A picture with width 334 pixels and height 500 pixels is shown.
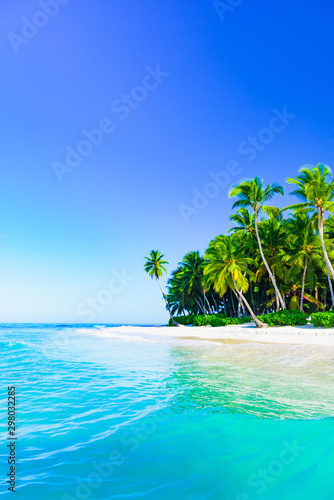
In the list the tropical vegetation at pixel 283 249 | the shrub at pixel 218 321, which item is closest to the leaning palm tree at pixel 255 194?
the tropical vegetation at pixel 283 249

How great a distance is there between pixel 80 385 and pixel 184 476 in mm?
5032

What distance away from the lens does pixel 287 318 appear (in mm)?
25422

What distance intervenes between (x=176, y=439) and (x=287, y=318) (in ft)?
79.0

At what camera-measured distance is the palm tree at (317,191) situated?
22.9 m

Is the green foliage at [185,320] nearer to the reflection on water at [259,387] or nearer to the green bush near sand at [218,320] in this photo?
the green bush near sand at [218,320]

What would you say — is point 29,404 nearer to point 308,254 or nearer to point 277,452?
point 277,452

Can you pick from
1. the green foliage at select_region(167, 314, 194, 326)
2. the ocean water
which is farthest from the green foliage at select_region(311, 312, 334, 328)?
the green foliage at select_region(167, 314, 194, 326)

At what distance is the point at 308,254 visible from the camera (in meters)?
28.9

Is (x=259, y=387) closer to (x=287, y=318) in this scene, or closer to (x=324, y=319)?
(x=324, y=319)

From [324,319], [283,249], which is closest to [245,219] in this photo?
[283,249]

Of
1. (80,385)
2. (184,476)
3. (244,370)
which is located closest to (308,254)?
(244,370)

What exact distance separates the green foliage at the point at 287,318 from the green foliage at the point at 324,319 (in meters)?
2.96

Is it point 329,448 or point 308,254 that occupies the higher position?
point 308,254

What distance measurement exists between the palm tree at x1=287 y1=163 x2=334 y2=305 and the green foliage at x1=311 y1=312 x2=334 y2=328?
2.86m
